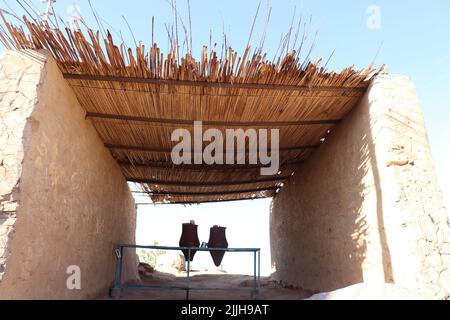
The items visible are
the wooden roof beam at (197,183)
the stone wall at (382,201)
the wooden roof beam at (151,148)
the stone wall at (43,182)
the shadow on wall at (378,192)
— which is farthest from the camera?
the wooden roof beam at (197,183)

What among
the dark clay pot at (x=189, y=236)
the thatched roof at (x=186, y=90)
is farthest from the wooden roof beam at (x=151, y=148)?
the dark clay pot at (x=189, y=236)

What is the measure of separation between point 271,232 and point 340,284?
396 cm

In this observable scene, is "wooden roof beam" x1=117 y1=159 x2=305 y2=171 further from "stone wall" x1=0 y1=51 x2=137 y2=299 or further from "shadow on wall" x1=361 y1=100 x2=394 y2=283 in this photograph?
"shadow on wall" x1=361 y1=100 x2=394 y2=283

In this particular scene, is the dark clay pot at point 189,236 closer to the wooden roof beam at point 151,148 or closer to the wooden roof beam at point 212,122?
the wooden roof beam at point 151,148

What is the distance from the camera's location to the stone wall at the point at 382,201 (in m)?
2.60

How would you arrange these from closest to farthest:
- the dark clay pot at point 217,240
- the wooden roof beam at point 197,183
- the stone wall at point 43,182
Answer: the stone wall at point 43,182 < the dark clay pot at point 217,240 < the wooden roof beam at point 197,183

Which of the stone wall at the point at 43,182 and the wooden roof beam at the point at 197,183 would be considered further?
the wooden roof beam at the point at 197,183

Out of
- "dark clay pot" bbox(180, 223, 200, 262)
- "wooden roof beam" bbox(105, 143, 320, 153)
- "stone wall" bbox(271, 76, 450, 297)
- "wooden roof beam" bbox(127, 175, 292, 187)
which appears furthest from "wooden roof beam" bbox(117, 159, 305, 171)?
"dark clay pot" bbox(180, 223, 200, 262)

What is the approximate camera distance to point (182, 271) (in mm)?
11203

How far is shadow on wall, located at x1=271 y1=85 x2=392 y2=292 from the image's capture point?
319 cm

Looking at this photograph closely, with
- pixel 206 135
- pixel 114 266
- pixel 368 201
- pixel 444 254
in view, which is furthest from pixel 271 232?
pixel 444 254

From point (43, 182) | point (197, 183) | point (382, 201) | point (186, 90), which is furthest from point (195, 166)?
point (382, 201)

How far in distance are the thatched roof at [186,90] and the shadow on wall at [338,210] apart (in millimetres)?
291
